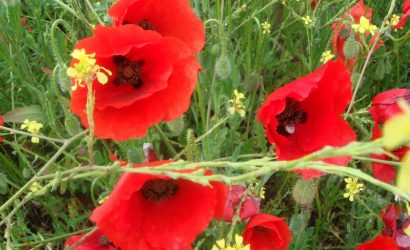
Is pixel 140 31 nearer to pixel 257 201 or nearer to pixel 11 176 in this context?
pixel 257 201

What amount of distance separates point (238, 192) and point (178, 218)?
0.24m

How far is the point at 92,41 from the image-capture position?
98 cm

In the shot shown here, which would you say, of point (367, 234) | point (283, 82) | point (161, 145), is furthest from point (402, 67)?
point (161, 145)

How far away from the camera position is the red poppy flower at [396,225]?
125 centimetres

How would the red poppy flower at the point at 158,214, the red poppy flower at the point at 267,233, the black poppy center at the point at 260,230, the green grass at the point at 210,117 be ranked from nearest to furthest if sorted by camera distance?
the red poppy flower at the point at 158,214
the red poppy flower at the point at 267,233
the black poppy center at the point at 260,230
the green grass at the point at 210,117

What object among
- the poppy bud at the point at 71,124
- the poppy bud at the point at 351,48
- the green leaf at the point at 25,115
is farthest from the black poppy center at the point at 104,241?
the poppy bud at the point at 351,48

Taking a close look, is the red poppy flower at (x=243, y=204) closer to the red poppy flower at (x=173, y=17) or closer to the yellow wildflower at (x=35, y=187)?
the red poppy flower at (x=173, y=17)

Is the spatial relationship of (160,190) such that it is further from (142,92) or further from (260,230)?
(260,230)

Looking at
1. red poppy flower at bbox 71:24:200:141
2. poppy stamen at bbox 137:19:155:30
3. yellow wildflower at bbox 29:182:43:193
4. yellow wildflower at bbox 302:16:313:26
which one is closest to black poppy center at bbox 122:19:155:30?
poppy stamen at bbox 137:19:155:30

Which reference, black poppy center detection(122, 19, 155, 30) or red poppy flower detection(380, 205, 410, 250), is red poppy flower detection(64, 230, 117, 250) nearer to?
black poppy center detection(122, 19, 155, 30)

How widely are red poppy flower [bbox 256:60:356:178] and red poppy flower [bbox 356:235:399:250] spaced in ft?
0.75

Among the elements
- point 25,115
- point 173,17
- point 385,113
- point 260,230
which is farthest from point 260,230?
point 25,115

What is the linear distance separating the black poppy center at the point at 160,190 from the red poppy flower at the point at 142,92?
10 cm

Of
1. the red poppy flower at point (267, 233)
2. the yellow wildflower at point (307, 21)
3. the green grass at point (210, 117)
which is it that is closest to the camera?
the red poppy flower at point (267, 233)
